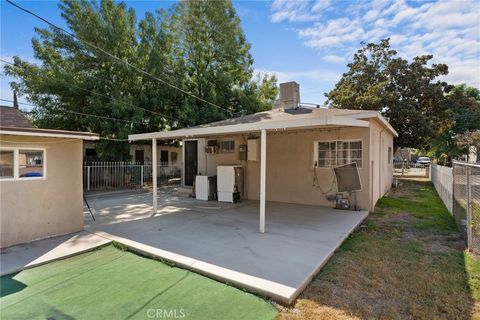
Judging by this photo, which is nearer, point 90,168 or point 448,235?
point 448,235

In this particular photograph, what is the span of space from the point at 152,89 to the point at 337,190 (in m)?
11.8

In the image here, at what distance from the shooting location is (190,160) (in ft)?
40.0

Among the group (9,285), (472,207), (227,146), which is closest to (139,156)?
(227,146)

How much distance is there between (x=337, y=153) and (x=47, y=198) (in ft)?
23.6

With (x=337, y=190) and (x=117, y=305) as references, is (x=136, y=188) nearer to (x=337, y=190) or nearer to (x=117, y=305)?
(x=337, y=190)

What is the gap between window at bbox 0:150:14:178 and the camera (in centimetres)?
470

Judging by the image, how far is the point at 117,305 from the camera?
300 centimetres

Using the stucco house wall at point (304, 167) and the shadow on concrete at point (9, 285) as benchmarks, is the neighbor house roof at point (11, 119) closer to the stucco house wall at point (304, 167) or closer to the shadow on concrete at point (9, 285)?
the shadow on concrete at point (9, 285)

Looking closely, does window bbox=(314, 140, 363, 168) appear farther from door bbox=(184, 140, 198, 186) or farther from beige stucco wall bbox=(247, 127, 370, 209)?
door bbox=(184, 140, 198, 186)

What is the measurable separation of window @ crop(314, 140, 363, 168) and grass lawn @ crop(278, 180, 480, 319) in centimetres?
256

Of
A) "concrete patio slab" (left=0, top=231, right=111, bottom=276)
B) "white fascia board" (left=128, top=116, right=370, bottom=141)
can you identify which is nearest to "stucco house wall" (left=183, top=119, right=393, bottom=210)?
"white fascia board" (left=128, top=116, right=370, bottom=141)

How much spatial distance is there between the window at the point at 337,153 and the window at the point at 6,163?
7.33 metres

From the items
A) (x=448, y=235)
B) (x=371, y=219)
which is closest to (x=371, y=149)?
(x=371, y=219)
